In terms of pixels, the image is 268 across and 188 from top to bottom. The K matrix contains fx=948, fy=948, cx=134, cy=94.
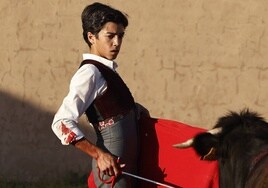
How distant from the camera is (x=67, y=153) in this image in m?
8.70

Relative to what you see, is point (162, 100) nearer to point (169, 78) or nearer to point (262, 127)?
point (169, 78)

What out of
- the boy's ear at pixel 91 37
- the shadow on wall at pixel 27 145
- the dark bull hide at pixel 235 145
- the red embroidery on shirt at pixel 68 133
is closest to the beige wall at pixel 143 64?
the shadow on wall at pixel 27 145

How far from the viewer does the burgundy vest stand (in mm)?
4363

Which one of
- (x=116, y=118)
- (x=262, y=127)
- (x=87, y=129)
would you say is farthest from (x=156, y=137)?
(x=87, y=129)

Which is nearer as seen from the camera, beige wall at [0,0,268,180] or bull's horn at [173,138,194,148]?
bull's horn at [173,138,194,148]

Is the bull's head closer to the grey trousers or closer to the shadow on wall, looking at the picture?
the grey trousers

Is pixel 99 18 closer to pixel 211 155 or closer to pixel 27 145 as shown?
pixel 211 155

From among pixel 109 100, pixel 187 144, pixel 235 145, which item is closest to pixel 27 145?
pixel 109 100

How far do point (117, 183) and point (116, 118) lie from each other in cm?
30

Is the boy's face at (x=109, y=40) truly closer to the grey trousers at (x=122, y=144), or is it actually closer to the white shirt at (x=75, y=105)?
the white shirt at (x=75, y=105)

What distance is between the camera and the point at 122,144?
14.6ft

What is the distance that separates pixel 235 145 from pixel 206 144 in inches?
5.1

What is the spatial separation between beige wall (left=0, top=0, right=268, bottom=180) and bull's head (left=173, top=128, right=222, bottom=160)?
14.1 ft

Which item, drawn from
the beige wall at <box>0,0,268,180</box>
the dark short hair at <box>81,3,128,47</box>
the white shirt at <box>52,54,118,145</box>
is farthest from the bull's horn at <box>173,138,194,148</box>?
the beige wall at <box>0,0,268,180</box>
